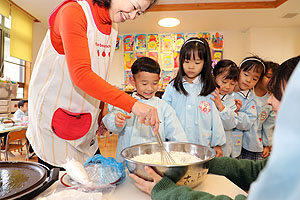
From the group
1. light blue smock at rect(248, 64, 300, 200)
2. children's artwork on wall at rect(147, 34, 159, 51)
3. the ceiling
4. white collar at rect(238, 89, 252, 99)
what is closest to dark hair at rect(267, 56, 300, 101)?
light blue smock at rect(248, 64, 300, 200)

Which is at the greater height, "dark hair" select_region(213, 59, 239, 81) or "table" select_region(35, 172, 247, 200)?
"dark hair" select_region(213, 59, 239, 81)

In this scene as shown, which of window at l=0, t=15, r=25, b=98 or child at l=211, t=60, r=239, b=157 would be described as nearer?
child at l=211, t=60, r=239, b=157

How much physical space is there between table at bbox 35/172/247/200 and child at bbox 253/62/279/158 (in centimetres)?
152

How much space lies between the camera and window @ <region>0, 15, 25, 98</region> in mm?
4324

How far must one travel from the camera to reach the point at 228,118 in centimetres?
166

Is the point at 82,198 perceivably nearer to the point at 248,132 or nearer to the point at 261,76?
the point at 248,132

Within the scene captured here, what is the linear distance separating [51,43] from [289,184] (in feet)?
3.29

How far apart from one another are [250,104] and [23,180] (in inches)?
73.6

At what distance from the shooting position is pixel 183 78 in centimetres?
170

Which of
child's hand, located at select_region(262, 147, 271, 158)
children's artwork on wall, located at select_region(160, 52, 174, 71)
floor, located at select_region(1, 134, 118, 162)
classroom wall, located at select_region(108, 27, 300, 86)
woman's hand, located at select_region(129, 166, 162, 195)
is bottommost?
floor, located at select_region(1, 134, 118, 162)

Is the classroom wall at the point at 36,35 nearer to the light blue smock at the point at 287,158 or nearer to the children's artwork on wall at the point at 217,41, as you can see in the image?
the children's artwork on wall at the point at 217,41

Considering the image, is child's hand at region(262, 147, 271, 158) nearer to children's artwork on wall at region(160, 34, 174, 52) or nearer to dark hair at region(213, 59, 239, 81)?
dark hair at region(213, 59, 239, 81)

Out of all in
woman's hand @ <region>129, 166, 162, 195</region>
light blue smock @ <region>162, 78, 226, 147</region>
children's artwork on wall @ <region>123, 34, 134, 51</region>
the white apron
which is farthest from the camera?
children's artwork on wall @ <region>123, 34, 134, 51</region>

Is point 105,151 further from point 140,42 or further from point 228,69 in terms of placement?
point 140,42
